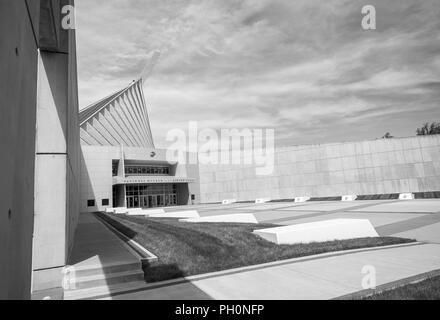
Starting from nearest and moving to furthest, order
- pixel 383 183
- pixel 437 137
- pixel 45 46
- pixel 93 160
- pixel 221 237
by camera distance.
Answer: pixel 45 46
pixel 221 237
pixel 437 137
pixel 383 183
pixel 93 160

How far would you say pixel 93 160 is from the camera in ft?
145

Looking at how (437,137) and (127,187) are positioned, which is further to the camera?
(127,187)

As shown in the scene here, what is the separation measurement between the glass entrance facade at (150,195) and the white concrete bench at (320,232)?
41.2m

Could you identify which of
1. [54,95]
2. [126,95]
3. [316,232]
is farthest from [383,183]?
[126,95]

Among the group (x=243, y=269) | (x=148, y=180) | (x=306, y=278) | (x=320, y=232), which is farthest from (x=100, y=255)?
(x=148, y=180)

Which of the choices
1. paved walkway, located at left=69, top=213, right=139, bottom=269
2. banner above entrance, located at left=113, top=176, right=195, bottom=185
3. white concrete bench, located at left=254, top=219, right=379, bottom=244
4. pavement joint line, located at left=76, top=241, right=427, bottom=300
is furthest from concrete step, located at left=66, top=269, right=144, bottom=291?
banner above entrance, located at left=113, top=176, right=195, bottom=185

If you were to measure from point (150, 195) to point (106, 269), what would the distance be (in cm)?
4478

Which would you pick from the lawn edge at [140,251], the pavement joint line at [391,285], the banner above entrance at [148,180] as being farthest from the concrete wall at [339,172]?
the lawn edge at [140,251]

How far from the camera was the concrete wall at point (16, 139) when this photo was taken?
2.14 meters

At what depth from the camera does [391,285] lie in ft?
18.1

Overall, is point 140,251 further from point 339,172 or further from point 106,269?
point 339,172

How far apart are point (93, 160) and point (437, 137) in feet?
160
